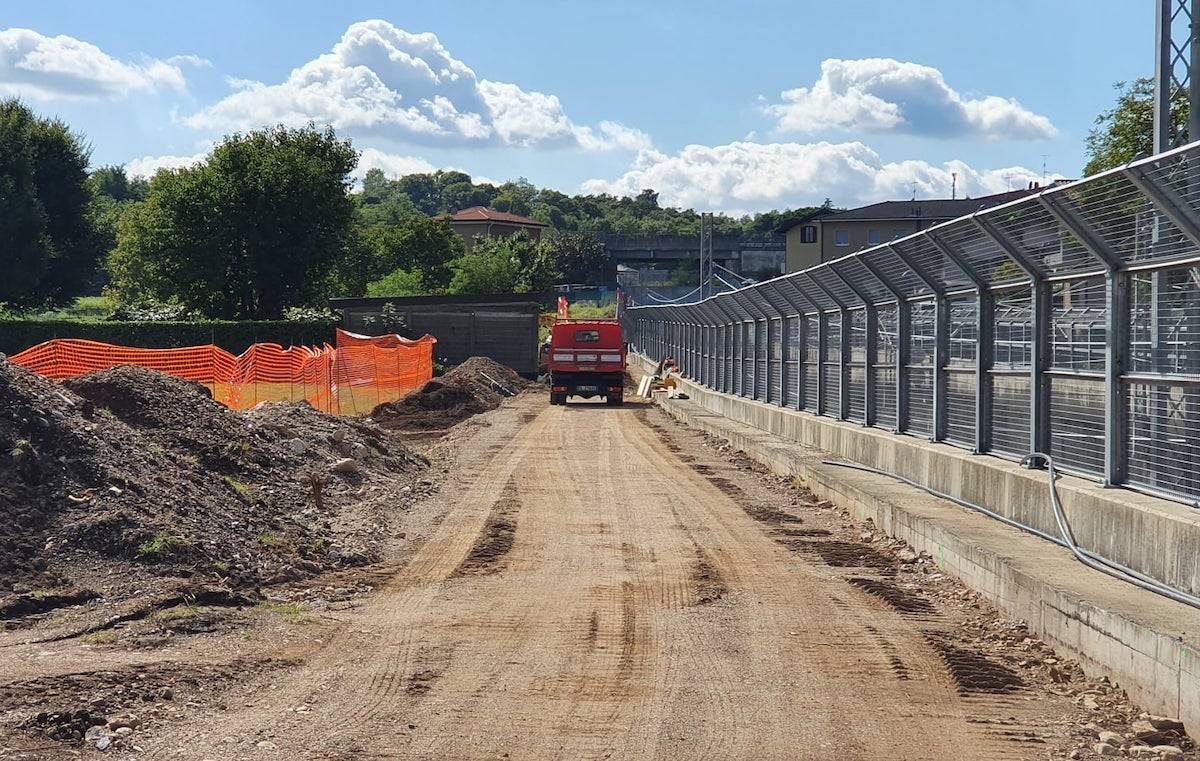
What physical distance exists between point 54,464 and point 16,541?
1271mm

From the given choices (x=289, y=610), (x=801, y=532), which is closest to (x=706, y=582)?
(x=289, y=610)

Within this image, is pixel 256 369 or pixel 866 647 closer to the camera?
pixel 866 647

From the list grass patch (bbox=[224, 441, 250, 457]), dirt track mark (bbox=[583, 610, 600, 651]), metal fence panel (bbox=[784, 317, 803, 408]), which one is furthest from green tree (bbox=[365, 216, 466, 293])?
dirt track mark (bbox=[583, 610, 600, 651])

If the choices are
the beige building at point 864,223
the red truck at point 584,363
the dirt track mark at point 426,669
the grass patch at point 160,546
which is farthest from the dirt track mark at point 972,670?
A: the beige building at point 864,223

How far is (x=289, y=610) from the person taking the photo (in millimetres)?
9344

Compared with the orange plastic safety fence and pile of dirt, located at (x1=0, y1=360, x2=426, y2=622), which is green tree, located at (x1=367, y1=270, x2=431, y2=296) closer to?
the orange plastic safety fence

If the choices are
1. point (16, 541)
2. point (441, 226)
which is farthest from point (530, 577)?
point (441, 226)

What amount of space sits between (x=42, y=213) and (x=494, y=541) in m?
64.6

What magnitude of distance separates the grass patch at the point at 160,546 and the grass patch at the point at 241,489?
2555 millimetres

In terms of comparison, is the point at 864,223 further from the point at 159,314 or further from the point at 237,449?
the point at 237,449

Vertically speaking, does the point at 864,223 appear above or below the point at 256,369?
above

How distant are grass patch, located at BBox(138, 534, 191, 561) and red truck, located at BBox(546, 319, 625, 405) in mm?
28459

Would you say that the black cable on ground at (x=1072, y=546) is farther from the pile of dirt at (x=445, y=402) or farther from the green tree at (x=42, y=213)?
the green tree at (x=42, y=213)

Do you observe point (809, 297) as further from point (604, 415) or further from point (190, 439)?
point (604, 415)
